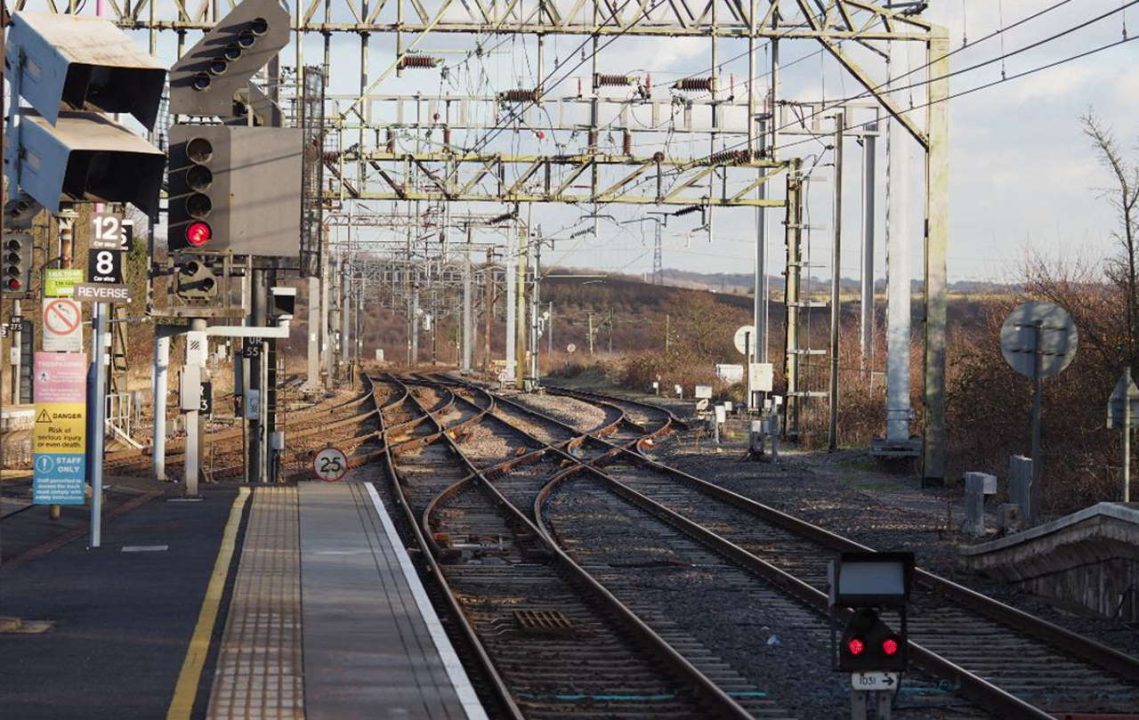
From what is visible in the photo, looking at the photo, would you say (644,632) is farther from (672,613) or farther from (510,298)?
(510,298)

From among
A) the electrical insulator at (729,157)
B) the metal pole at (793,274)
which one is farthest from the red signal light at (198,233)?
the metal pole at (793,274)

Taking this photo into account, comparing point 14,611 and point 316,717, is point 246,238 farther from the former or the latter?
point 316,717

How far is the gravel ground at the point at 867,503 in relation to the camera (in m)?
14.9

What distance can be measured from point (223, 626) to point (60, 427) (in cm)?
495

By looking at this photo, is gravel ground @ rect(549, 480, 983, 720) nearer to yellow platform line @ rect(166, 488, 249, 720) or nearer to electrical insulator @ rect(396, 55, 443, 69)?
yellow platform line @ rect(166, 488, 249, 720)

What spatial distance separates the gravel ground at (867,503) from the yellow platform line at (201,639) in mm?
6989

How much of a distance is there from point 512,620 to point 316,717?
16.0 feet

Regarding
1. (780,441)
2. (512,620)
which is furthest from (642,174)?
(512,620)

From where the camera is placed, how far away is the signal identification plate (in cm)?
806

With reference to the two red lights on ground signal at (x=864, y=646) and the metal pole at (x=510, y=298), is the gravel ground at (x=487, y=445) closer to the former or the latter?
the two red lights on ground signal at (x=864, y=646)

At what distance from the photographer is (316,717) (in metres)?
9.09

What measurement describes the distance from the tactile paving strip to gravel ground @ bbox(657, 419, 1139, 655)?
21.3 ft

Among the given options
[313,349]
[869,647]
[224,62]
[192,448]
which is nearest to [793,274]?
[192,448]

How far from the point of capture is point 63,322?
16703mm
